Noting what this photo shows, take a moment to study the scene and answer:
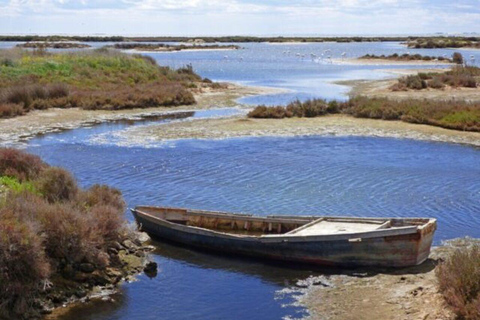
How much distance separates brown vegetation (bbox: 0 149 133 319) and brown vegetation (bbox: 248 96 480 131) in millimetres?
→ 21687

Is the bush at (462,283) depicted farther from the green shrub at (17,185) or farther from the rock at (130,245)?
the green shrub at (17,185)

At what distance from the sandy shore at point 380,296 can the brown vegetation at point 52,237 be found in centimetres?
423

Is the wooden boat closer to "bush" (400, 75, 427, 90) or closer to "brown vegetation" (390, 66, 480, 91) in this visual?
"brown vegetation" (390, 66, 480, 91)

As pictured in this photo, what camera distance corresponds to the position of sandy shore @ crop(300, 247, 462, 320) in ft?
39.8

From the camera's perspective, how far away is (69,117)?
38.4 m

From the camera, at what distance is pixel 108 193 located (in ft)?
55.5

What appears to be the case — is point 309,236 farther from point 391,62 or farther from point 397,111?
point 391,62

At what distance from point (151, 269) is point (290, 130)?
20.4m

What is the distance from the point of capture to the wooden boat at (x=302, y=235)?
47.3ft

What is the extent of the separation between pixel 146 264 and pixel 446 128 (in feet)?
75.8

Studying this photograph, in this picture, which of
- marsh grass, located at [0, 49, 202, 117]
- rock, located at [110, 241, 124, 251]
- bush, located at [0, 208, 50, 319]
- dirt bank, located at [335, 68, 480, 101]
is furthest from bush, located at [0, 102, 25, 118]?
bush, located at [0, 208, 50, 319]

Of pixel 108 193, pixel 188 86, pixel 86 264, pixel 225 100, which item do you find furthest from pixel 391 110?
pixel 86 264

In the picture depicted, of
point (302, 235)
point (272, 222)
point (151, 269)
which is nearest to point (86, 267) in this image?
point (151, 269)

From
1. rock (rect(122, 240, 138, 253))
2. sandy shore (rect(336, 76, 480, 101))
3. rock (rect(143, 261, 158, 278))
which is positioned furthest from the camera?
sandy shore (rect(336, 76, 480, 101))
